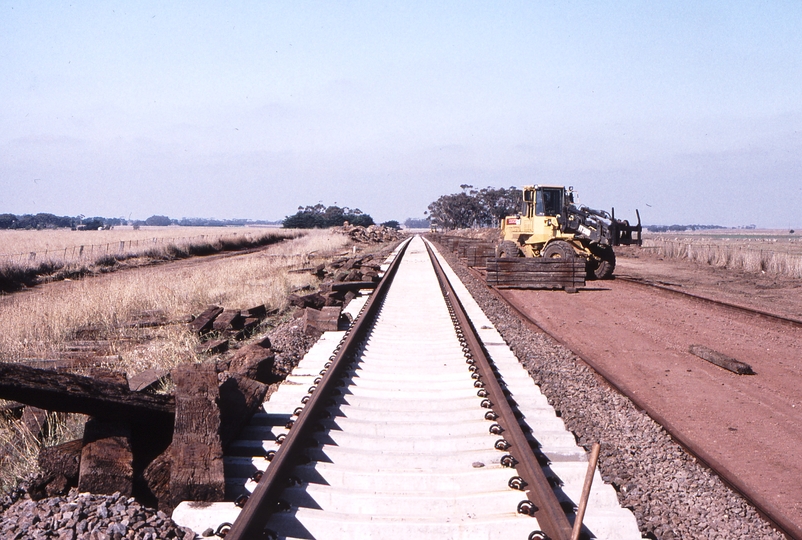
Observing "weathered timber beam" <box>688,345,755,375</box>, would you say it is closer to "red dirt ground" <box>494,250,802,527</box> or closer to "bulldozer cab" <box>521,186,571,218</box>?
"red dirt ground" <box>494,250,802,527</box>

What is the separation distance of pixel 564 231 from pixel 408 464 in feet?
57.5

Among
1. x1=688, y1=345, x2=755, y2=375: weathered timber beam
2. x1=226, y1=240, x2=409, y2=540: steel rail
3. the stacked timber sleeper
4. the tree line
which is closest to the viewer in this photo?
x1=226, y1=240, x2=409, y2=540: steel rail

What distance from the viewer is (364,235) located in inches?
2916

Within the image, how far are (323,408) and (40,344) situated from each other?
6.30 meters

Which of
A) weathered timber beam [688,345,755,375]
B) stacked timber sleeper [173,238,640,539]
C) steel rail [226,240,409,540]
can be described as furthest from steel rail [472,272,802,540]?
steel rail [226,240,409,540]

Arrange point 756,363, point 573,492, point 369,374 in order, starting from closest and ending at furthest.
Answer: point 573,492 → point 369,374 → point 756,363

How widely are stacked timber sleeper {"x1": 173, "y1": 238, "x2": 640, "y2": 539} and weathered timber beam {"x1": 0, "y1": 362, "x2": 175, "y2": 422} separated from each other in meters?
0.72

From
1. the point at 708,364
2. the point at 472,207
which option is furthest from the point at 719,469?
the point at 472,207

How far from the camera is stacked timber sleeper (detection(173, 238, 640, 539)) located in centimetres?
344

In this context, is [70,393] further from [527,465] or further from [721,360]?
[721,360]

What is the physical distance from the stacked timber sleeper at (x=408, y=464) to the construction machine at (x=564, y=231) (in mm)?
14047

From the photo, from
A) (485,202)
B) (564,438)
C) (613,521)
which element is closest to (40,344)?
(564,438)

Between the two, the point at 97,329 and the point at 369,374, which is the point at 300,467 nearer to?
the point at 369,374

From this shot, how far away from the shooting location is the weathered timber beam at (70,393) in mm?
3731
